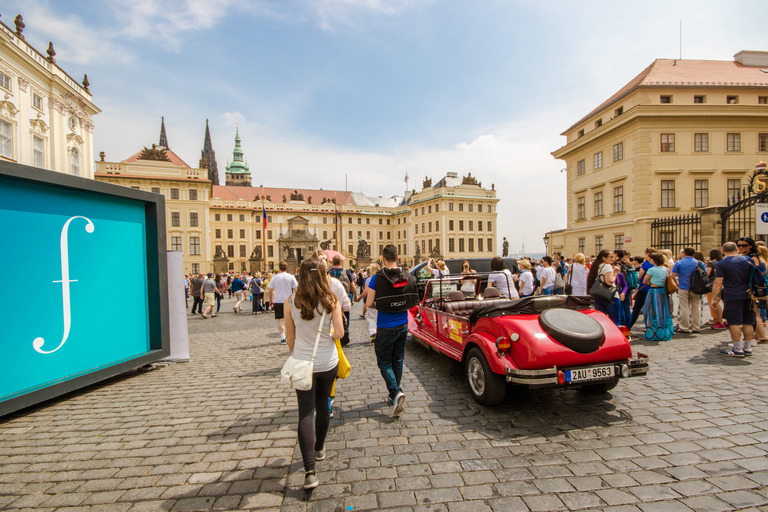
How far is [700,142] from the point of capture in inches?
996

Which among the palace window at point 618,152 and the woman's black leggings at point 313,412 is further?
the palace window at point 618,152

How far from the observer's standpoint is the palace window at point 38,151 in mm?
26694

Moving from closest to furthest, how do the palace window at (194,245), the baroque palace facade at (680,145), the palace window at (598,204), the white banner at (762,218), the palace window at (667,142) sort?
the white banner at (762,218) → the baroque palace facade at (680,145) → the palace window at (667,142) → the palace window at (598,204) → the palace window at (194,245)

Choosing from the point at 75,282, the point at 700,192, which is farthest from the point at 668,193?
the point at 75,282

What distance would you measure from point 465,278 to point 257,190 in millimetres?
80875

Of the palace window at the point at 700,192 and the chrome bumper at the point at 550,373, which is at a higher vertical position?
the palace window at the point at 700,192

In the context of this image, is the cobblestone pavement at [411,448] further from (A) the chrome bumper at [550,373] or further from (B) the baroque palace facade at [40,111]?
(B) the baroque palace facade at [40,111]

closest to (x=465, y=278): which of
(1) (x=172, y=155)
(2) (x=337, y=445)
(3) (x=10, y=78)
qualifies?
(2) (x=337, y=445)

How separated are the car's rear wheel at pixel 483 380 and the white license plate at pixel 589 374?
71 cm

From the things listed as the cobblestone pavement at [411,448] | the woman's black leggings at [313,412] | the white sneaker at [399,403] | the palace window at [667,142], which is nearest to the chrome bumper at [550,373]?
the cobblestone pavement at [411,448]

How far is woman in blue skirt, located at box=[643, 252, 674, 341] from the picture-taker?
7.73 m

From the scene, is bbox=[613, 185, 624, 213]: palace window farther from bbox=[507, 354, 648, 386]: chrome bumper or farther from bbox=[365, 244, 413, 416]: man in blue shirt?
bbox=[365, 244, 413, 416]: man in blue shirt

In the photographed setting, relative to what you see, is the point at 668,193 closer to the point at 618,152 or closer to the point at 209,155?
the point at 618,152

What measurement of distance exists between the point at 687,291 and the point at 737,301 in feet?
6.46
